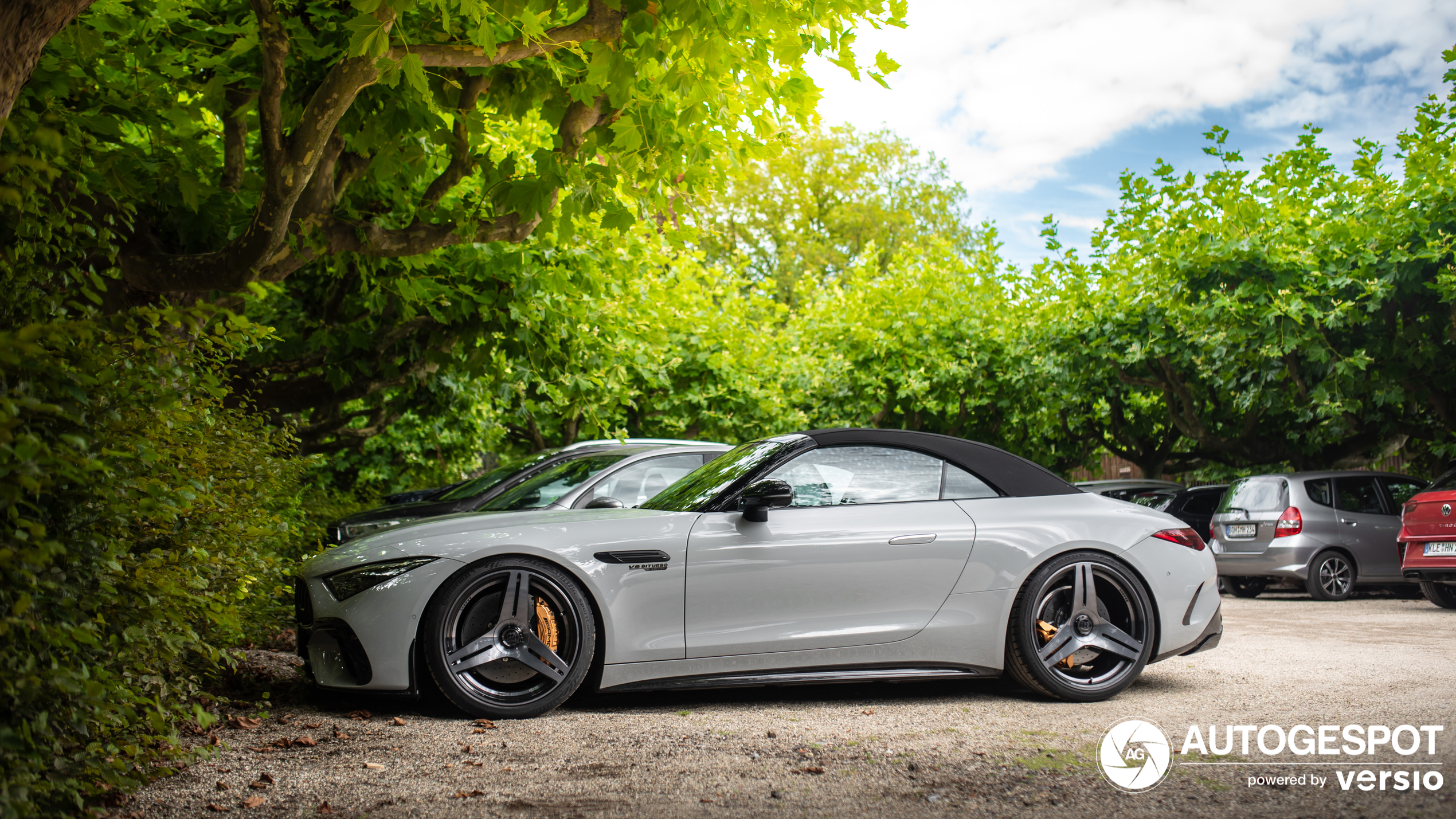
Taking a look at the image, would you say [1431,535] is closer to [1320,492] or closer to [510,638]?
[1320,492]

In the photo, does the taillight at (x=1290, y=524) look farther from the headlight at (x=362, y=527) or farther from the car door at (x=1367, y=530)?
the headlight at (x=362, y=527)

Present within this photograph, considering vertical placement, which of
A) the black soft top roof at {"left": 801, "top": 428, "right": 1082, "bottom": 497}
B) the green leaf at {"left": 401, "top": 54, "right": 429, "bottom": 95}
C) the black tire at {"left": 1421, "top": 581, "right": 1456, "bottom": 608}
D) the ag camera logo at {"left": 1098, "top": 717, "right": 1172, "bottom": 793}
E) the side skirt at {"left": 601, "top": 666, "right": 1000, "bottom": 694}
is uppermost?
the green leaf at {"left": 401, "top": 54, "right": 429, "bottom": 95}

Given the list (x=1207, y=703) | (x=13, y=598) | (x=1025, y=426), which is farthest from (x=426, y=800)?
(x=1025, y=426)

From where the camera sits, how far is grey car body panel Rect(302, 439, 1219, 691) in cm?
500

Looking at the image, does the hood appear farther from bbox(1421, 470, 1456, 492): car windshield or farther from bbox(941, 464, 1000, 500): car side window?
bbox(1421, 470, 1456, 492): car windshield

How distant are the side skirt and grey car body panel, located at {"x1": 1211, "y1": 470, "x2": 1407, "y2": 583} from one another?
840cm

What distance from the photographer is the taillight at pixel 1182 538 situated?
18.5 feet

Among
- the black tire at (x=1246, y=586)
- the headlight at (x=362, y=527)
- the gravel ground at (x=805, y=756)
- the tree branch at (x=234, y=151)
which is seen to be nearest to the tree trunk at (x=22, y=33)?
the gravel ground at (x=805, y=756)

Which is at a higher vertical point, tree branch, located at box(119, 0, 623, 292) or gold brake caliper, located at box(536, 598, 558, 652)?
tree branch, located at box(119, 0, 623, 292)

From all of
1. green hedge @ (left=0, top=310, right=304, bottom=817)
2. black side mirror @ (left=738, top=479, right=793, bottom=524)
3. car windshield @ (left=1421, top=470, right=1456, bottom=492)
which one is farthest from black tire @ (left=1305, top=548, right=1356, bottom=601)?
green hedge @ (left=0, top=310, right=304, bottom=817)

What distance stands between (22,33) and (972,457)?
4766mm

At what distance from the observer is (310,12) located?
21.6 feet

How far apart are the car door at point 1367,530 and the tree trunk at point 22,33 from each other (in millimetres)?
13024

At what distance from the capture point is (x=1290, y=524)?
12117 millimetres
